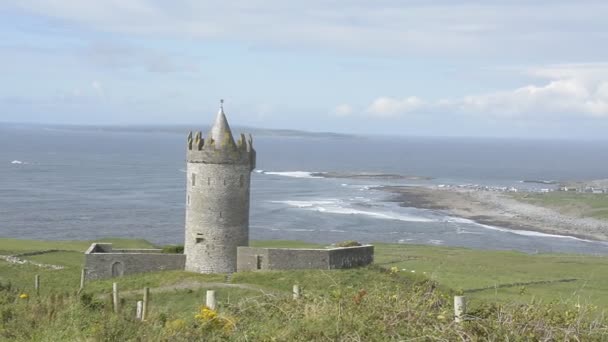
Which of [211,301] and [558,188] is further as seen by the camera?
[558,188]

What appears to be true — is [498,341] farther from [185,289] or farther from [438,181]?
[438,181]

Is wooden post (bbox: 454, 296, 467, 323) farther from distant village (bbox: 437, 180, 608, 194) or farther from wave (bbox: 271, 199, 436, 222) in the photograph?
distant village (bbox: 437, 180, 608, 194)

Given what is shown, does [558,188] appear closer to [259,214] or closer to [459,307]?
[259,214]

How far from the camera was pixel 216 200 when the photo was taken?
33.7 metres

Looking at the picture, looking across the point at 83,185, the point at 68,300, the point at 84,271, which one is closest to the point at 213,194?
the point at 84,271

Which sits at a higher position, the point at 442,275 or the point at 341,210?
the point at 442,275

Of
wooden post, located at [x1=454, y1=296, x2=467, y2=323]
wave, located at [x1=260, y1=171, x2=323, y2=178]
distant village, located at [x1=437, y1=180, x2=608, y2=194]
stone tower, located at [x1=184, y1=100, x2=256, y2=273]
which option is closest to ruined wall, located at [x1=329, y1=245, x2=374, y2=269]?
stone tower, located at [x1=184, y1=100, x2=256, y2=273]

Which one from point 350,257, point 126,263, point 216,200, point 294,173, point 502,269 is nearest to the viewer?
point 216,200

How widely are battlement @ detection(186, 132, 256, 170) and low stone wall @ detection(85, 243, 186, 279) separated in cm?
443

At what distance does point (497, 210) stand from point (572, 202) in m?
17.8

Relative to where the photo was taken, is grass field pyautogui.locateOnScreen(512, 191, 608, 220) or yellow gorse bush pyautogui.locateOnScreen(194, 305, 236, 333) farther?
grass field pyautogui.locateOnScreen(512, 191, 608, 220)

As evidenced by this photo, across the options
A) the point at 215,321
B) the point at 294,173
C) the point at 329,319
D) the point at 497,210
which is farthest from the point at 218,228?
the point at 294,173

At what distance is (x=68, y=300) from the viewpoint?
16.8 meters

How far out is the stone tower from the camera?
33.7 metres
